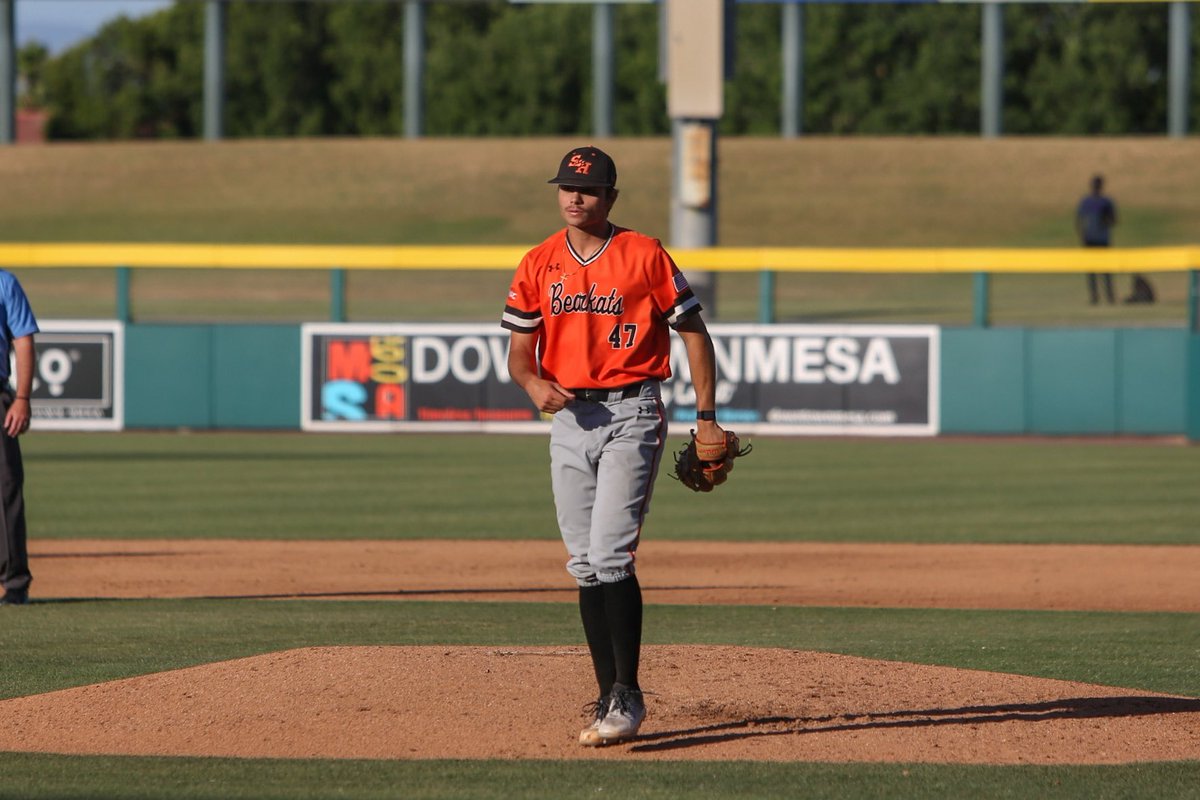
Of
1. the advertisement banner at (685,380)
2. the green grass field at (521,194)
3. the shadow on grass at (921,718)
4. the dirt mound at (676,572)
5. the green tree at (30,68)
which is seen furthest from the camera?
the green tree at (30,68)

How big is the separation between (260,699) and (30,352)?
3.09m

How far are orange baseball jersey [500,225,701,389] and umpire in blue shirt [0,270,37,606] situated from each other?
12.2ft

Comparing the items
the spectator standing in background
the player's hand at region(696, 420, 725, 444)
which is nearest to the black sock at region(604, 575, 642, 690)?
the player's hand at region(696, 420, 725, 444)

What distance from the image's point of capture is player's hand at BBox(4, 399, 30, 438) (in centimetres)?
840

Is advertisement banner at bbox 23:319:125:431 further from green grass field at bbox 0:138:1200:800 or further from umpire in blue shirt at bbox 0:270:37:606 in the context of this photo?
umpire in blue shirt at bbox 0:270:37:606

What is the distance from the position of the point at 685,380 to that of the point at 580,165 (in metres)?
14.2

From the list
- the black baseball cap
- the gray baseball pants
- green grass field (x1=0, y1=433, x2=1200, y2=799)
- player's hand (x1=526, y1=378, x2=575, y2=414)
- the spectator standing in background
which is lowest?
green grass field (x1=0, y1=433, x2=1200, y2=799)

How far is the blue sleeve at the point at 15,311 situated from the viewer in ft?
27.8

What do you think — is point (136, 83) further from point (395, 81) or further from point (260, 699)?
point (260, 699)

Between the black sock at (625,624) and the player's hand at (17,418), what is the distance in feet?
12.9

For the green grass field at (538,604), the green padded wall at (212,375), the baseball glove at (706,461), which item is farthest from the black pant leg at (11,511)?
the green padded wall at (212,375)

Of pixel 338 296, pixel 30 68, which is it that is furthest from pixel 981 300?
pixel 30 68

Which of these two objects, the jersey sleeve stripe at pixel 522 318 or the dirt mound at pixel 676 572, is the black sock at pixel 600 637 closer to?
the jersey sleeve stripe at pixel 522 318

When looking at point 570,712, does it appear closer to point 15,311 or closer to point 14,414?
point 14,414
